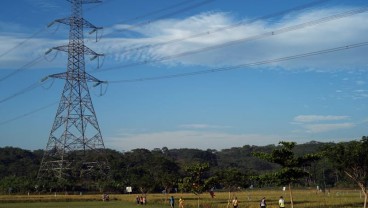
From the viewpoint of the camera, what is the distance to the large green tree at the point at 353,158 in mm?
42469

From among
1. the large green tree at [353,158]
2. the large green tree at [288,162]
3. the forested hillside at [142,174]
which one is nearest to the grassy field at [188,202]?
the forested hillside at [142,174]

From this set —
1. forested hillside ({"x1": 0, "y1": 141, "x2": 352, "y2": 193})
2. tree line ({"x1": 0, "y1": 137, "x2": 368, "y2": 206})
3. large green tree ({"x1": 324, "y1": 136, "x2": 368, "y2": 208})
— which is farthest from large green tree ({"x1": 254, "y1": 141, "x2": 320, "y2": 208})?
forested hillside ({"x1": 0, "y1": 141, "x2": 352, "y2": 193})

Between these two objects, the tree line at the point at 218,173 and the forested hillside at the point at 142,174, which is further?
the forested hillside at the point at 142,174

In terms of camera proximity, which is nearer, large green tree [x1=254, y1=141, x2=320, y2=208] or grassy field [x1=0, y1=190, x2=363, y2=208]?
large green tree [x1=254, y1=141, x2=320, y2=208]

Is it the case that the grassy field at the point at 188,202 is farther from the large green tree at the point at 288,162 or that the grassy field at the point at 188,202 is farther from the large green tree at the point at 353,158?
the large green tree at the point at 288,162

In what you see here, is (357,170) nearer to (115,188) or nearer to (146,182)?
(146,182)

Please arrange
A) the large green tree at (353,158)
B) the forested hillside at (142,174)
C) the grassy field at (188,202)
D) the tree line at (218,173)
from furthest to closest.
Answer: the forested hillside at (142,174)
the grassy field at (188,202)
the tree line at (218,173)
the large green tree at (353,158)

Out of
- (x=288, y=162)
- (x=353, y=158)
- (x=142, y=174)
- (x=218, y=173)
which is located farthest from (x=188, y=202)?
(x=142, y=174)

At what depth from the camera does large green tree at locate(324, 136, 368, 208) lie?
42.5 m

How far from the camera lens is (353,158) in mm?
42500

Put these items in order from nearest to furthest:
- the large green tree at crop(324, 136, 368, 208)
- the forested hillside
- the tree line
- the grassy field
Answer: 1. the large green tree at crop(324, 136, 368, 208)
2. the tree line
3. the grassy field
4. the forested hillside

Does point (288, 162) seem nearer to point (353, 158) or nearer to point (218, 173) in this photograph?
point (353, 158)

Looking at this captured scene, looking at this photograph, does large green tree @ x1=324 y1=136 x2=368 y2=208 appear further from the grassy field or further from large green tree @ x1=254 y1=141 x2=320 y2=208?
the grassy field

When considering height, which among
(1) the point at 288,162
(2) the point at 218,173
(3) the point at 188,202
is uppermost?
(1) the point at 288,162
